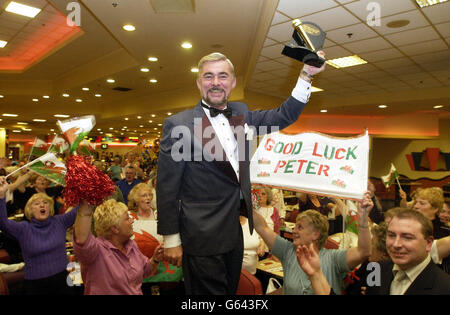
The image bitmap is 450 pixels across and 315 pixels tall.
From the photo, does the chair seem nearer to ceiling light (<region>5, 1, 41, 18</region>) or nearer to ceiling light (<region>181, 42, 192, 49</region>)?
ceiling light (<region>181, 42, 192, 49</region>)

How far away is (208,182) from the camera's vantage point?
5.20 feet

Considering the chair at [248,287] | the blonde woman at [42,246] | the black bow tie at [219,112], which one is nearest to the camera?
the black bow tie at [219,112]

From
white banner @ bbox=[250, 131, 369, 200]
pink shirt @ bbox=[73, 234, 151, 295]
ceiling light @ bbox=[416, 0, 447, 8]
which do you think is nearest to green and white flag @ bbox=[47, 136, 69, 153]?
pink shirt @ bbox=[73, 234, 151, 295]

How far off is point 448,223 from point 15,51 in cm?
977

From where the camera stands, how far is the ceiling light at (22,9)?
5469mm

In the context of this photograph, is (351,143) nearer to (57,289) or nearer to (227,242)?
(227,242)

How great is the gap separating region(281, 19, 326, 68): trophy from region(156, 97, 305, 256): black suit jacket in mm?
414

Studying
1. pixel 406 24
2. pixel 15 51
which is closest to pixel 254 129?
pixel 406 24

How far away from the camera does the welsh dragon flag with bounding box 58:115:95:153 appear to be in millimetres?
1786

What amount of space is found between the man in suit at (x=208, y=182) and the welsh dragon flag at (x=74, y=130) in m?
0.52

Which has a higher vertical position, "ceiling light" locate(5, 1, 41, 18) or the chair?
"ceiling light" locate(5, 1, 41, 18)

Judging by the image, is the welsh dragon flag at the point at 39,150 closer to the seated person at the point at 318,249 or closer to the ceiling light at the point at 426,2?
the seated person at the point at 318,249

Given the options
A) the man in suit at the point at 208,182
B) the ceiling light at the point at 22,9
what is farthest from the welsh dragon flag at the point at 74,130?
the ceiling light at the point at 22,9

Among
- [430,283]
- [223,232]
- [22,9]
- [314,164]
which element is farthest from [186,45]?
[430,283]
